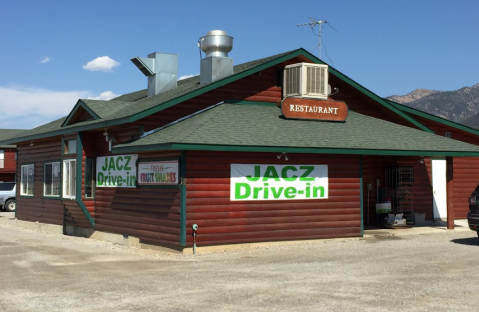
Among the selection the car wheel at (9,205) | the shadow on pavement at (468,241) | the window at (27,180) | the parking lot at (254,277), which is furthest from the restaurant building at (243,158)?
the car wheel at (9,205)

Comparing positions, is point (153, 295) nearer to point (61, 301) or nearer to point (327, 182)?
point (61, 301)

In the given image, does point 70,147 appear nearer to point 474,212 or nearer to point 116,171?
point 116,171

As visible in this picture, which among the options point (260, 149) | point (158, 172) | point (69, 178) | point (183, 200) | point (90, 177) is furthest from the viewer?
point (69, 178)

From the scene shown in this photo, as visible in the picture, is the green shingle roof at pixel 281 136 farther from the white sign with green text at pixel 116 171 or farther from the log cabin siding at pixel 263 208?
the white sign with green text at pixel 116 171

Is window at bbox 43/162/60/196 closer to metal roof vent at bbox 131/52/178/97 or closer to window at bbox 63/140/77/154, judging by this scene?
window at bbox 63/140/77/154

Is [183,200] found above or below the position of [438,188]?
below

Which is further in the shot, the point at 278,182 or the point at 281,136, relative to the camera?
the point at 281,136

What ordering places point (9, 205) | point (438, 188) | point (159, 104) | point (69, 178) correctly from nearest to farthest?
1. point (159, 104)
2. point (69, 178)
3. point (438, 188)
4. point (9, 205)

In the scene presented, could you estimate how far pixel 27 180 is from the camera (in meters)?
26.1

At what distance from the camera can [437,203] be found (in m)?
23.8

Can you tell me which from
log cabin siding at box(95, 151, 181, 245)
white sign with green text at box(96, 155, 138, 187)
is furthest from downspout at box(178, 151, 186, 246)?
white sign with green text at box(96, 155, 138, 187)

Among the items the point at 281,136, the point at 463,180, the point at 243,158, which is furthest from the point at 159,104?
the point at 463,180

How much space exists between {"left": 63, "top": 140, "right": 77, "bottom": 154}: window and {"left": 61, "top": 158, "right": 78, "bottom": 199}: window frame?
29 cm

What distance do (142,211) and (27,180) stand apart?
10678 mm
